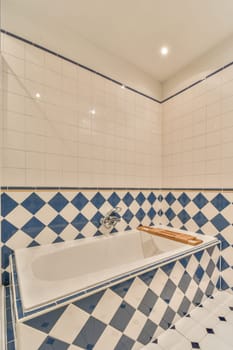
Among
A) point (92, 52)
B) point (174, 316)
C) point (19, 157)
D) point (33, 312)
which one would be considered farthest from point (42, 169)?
point (174, 316)

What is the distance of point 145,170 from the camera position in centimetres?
234

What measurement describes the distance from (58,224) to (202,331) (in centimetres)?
135

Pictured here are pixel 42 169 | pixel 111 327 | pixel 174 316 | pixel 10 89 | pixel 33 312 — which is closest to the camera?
pixel 33 312

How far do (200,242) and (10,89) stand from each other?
210 centimetres

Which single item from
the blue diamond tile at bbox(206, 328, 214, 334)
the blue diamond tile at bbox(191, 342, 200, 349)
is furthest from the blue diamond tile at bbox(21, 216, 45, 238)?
the blue diamond tile at bbox(206, 328, 214, 334)

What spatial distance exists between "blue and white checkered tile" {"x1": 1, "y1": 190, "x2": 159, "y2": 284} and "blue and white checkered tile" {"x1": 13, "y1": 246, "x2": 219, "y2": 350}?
0.81 m

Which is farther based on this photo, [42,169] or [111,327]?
[42,169]

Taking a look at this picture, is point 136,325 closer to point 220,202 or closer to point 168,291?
point 168,291

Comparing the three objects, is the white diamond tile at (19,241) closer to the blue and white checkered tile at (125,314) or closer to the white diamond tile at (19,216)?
the white diamond tile at (19,216)

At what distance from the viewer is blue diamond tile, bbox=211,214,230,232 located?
1795mm

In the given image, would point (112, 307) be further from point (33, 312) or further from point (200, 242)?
point (200, 242)

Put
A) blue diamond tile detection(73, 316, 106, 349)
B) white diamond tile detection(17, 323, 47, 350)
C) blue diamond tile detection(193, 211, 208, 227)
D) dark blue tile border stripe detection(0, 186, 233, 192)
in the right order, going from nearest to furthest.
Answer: white diamond tile detection(17, 323, 47, 350)
blue diamond tile detection(73, 316, 106, 349)
dark blue tile border stripe detection(0, 186, 233, 192)
blue diamond tile detection(193, 211, 208, 227)

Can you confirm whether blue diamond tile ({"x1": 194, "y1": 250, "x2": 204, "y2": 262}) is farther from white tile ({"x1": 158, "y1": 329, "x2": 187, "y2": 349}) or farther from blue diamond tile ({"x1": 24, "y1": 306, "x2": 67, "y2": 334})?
blue diamond tile ({"x1": 24, "y1": 306, "x2": 67, "y2": 334})

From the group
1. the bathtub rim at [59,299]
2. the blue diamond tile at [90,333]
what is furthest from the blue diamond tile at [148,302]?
the blue diamond tile at [90,333]
